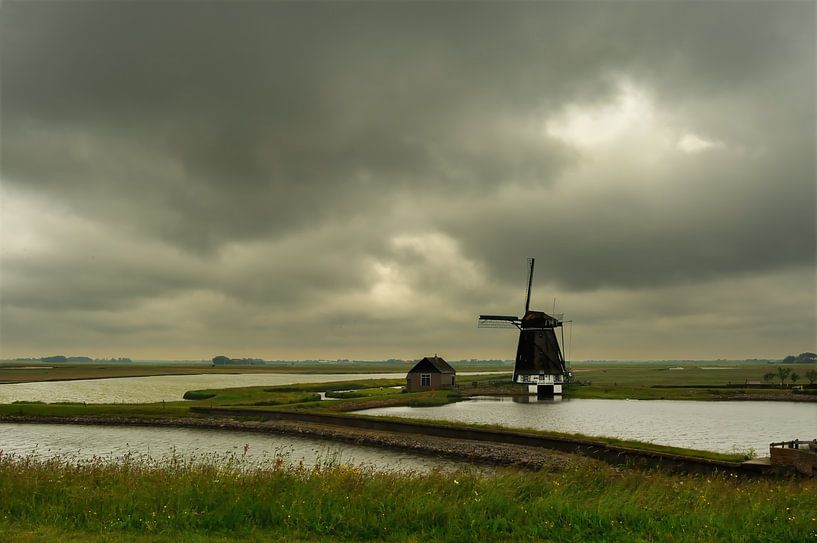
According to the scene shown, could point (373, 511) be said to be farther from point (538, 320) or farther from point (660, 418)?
point (538, 320)

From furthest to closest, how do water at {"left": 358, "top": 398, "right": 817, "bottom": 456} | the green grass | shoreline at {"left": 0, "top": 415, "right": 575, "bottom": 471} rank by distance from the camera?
water at {"left": 358, "top": 398, "right": 817, "bottom": 456} → shoreline at {"left": 0, "top": 415, "right": 575, "bottom": 471} → the green grass

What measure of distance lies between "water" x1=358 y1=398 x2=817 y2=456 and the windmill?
6253 mm

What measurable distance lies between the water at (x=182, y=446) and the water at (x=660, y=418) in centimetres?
1550

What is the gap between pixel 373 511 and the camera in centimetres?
1109

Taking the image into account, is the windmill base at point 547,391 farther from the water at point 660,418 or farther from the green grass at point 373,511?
the green grass at point 373,511

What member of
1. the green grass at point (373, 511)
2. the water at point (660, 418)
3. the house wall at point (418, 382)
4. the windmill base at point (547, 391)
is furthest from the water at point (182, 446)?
the windmill base at point (547, 391)

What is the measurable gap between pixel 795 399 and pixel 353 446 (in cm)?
7181

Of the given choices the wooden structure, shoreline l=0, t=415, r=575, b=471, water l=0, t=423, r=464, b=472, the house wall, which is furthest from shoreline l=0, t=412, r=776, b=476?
the house wall

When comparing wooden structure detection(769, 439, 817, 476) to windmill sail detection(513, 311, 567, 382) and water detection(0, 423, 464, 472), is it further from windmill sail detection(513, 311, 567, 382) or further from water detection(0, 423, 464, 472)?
windmill sail detection(513, 311, 567, 382)

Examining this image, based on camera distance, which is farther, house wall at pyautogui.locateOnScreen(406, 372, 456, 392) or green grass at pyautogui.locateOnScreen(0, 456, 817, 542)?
house wall at pyautogui.locateOnScreen(406, 372, 456, 392)

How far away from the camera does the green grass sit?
10.1m

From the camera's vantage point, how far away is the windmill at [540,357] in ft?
270

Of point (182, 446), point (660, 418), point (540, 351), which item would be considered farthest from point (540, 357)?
point (182, 446)

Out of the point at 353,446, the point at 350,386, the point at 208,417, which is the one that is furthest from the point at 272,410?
the point at 350,386
